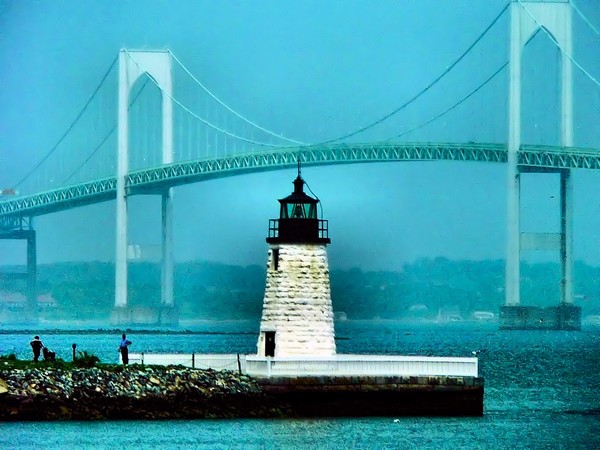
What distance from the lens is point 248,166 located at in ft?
158

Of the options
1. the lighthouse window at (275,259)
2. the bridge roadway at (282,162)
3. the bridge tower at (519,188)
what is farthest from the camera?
the bridge tower at (519,188)

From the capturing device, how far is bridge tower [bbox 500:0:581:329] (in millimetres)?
54000

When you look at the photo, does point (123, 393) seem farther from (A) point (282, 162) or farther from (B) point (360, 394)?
(A) point (282, 162)

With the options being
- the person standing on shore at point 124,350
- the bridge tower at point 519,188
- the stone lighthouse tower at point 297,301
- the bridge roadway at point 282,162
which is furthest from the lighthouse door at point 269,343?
the bridge tower at point 519,188

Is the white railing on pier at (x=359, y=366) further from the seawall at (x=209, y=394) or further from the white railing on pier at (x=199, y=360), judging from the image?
the white railing on pier at (x=199, y=360)

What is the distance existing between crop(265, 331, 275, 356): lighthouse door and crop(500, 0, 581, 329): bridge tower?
109 ft

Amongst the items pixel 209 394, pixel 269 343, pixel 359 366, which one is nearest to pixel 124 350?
pixel 209 394

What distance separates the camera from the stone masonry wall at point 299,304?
19.5m

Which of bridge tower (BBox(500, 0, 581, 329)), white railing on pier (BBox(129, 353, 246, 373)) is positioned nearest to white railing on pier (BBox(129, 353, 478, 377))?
white railing on pier (BBox(129, 353, 246, 373))

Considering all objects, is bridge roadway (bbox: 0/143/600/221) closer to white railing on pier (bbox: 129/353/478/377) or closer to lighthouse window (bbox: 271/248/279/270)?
lighthouse window (bbox: 271/248/279/270)

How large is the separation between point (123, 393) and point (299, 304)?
6.30 feet

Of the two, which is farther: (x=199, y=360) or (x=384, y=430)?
(x=199, y=360)

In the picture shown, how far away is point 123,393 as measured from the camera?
19.1m

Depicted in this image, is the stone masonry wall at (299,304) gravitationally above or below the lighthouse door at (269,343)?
above
